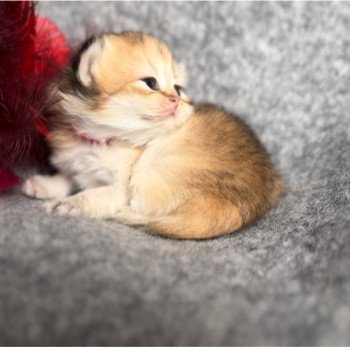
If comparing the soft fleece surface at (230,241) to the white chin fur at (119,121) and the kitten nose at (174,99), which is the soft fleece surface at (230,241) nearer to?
the white chin fur at (119,121)

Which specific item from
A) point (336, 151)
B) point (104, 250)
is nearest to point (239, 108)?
point (336, 151)

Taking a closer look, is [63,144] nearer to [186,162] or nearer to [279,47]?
[186,162]

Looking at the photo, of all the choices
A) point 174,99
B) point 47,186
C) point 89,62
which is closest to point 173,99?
point 174,99

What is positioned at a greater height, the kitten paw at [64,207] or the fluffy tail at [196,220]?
the fluffy tail at [196,220]

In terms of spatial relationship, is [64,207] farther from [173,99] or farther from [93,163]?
[173,99]

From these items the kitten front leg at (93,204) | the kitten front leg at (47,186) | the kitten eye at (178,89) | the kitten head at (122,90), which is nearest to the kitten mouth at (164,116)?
the kitten head at (122,90)

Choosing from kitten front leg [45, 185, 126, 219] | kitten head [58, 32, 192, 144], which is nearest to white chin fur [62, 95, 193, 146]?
kitten head [58, 32, 192, 144]
